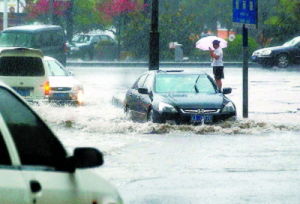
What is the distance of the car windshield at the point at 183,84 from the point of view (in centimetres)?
2206

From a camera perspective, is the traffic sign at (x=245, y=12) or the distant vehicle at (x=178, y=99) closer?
the distant vehicle at (x=178, y=99)

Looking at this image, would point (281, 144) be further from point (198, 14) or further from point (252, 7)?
point (198, 14)

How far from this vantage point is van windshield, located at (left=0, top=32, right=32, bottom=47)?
4425 centimetres

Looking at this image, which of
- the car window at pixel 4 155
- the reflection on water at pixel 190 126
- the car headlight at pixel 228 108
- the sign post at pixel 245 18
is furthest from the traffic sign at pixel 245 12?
the car window at pixel 4 155

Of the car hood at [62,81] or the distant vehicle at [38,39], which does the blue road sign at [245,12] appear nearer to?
the car hood at [62,81]

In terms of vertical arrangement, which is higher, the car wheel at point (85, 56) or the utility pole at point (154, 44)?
the utility pole at point (154, 44)

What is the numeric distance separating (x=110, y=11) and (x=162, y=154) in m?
50.7

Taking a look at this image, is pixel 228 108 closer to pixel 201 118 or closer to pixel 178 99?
pixel 201 118

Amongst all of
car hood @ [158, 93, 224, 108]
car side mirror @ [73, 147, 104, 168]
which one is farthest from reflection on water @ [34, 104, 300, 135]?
car side mirror @ [73, 147, 104, 168]

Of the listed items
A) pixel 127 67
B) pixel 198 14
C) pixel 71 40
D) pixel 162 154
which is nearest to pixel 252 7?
pixel 162 154

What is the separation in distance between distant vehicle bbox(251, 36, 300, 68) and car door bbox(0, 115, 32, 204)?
48010 mm

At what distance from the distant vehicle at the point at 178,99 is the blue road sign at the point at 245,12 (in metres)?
1.57

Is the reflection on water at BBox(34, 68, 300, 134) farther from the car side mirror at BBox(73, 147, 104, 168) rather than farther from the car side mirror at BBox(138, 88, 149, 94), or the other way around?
the car side mirror at BBox(73, 147, 104, 168)

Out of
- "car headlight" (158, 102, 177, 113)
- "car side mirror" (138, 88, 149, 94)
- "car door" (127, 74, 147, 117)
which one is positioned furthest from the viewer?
"car door" (127, 74, 147, 117)
